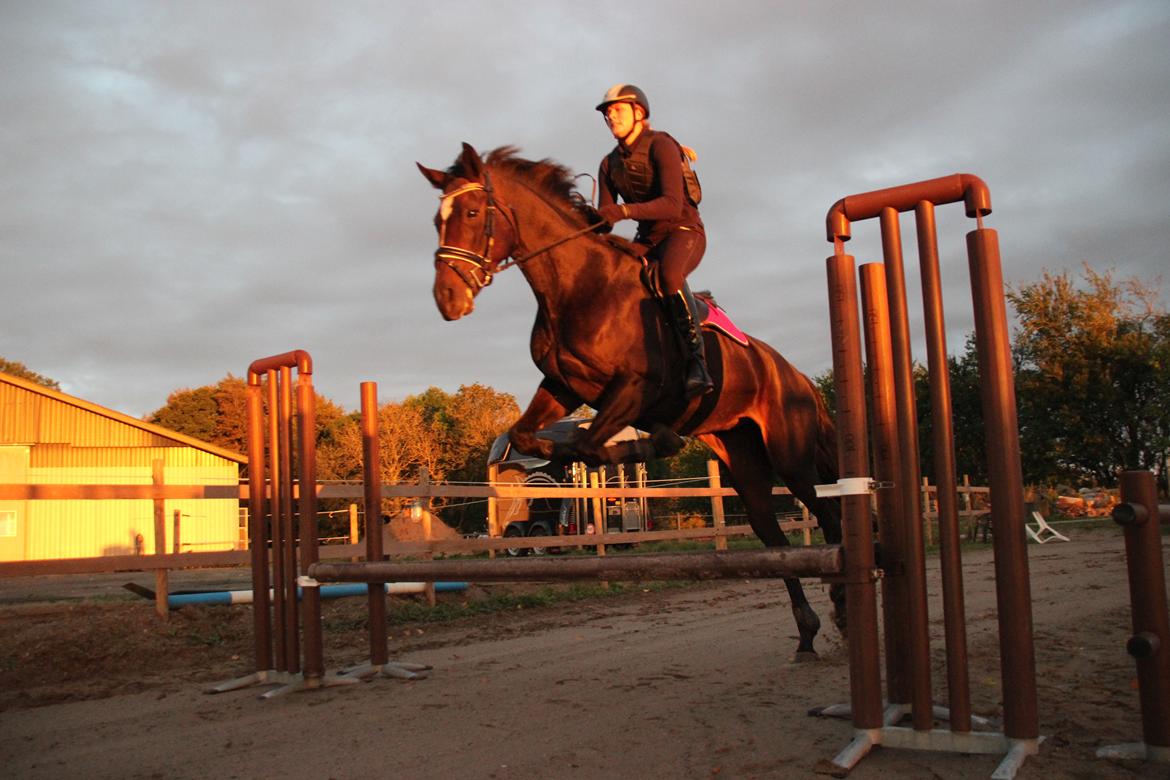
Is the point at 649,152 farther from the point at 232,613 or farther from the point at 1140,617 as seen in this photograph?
the point at 232,613

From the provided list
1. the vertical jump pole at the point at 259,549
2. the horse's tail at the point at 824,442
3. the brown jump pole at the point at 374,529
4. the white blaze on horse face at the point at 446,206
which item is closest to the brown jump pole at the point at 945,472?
the white blaze on horse face at the point at 446,206

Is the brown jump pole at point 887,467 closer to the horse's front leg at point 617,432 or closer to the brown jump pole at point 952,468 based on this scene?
the brown jump pole at point 952,468

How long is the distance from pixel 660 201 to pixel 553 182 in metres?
0.68

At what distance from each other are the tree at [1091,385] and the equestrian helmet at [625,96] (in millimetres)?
27923

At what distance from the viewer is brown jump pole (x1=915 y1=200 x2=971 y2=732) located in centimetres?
321

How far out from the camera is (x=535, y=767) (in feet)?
10.9

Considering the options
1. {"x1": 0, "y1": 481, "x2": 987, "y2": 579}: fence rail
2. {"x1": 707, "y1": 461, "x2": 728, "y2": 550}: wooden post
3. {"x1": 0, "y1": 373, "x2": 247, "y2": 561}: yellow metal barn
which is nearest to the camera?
{"x1": 0, "y1": 481, "x2": 987, "y2": 579}: fence rail

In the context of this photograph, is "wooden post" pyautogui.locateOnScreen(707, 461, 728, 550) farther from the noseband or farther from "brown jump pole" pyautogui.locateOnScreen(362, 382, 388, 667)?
the noseband

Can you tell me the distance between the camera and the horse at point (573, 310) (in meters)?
4.64

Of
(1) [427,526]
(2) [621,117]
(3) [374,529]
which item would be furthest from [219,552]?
(2) [621,117]

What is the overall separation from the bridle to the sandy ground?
2.17 metres

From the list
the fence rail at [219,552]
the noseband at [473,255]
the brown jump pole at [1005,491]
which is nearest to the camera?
the brown jump pole at [1005,491]

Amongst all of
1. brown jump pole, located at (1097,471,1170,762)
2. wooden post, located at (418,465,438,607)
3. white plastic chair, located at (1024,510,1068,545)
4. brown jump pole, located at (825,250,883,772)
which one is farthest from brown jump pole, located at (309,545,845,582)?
white plastic chair, located at (1024,510,1068,545)

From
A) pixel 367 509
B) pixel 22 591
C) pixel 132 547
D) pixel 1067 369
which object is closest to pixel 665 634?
pixel 367 509
